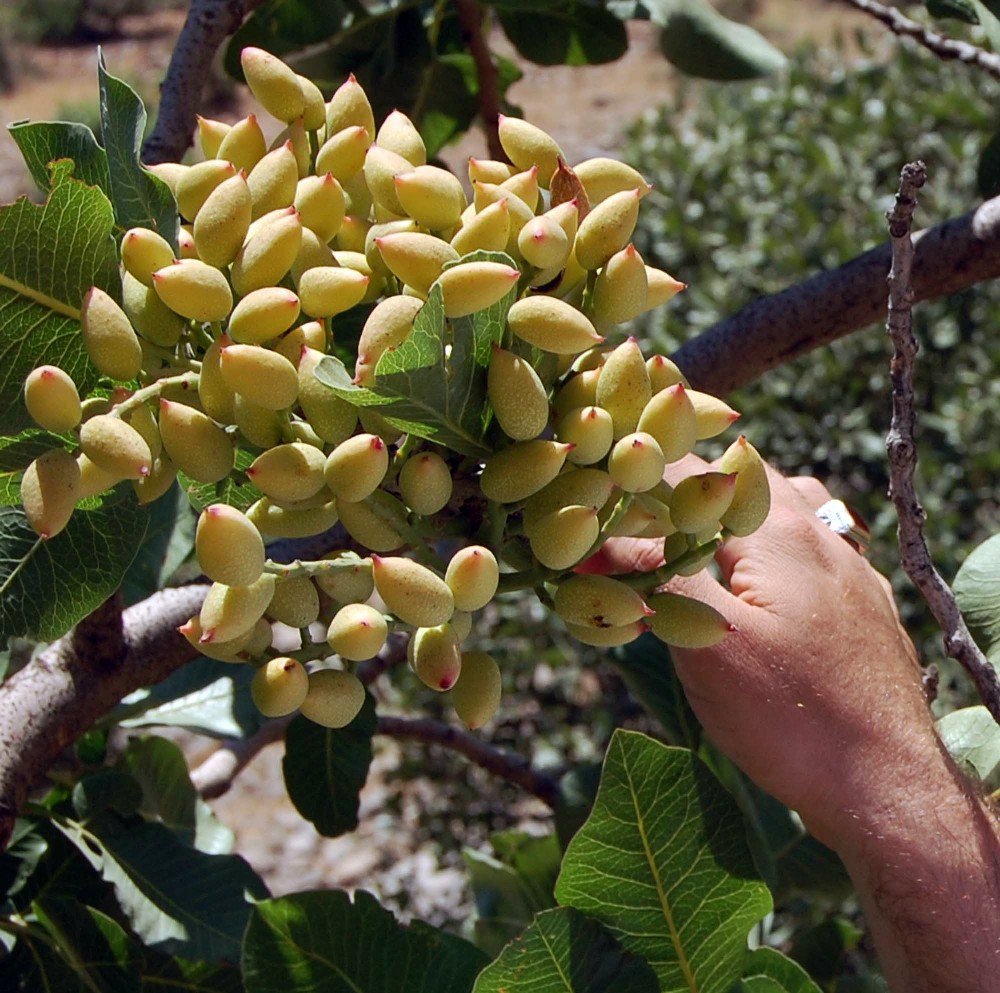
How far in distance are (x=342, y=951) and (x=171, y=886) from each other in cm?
33

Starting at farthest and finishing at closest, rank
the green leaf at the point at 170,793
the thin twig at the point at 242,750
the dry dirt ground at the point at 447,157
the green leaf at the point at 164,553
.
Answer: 1. the dry dirt ground at the point at 447,157
2. the thin twig at the point at 242,750
3. the green leaf at the point at 170,793
4. the green leaf at the point at 164,553

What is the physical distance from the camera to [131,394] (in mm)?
656

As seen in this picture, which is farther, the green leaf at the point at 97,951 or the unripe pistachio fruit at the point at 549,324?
the green leaf at the point at 97,951

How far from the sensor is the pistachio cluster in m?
0.61

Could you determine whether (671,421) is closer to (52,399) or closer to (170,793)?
(52,399)

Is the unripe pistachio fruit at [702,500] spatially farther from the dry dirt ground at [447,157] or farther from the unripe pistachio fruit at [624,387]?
the dry dirt ground at [447,157]

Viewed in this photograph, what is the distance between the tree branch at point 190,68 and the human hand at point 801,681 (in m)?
0.61

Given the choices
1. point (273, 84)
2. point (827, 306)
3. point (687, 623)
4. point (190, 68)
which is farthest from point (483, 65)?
point (687, 623)

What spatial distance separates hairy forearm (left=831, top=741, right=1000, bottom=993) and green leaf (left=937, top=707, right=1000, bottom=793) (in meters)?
0.08

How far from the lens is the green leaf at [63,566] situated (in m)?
0.83

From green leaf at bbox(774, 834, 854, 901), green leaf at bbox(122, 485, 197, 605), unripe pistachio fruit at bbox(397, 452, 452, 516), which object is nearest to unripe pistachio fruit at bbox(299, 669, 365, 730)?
unripe pistachio fruit at bbox(397, 452, 452, 516)

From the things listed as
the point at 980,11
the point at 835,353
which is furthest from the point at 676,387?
the point at 835,353

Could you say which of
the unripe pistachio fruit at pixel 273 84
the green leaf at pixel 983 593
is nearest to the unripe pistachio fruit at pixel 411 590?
the unripe pistachio fruit at pixel 273 84

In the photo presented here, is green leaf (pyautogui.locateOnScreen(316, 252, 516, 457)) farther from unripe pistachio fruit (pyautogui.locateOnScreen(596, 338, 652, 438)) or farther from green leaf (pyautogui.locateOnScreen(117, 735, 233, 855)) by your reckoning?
green leaf (pyautogui.locateOnScreen(117, 735, 233, 855))
